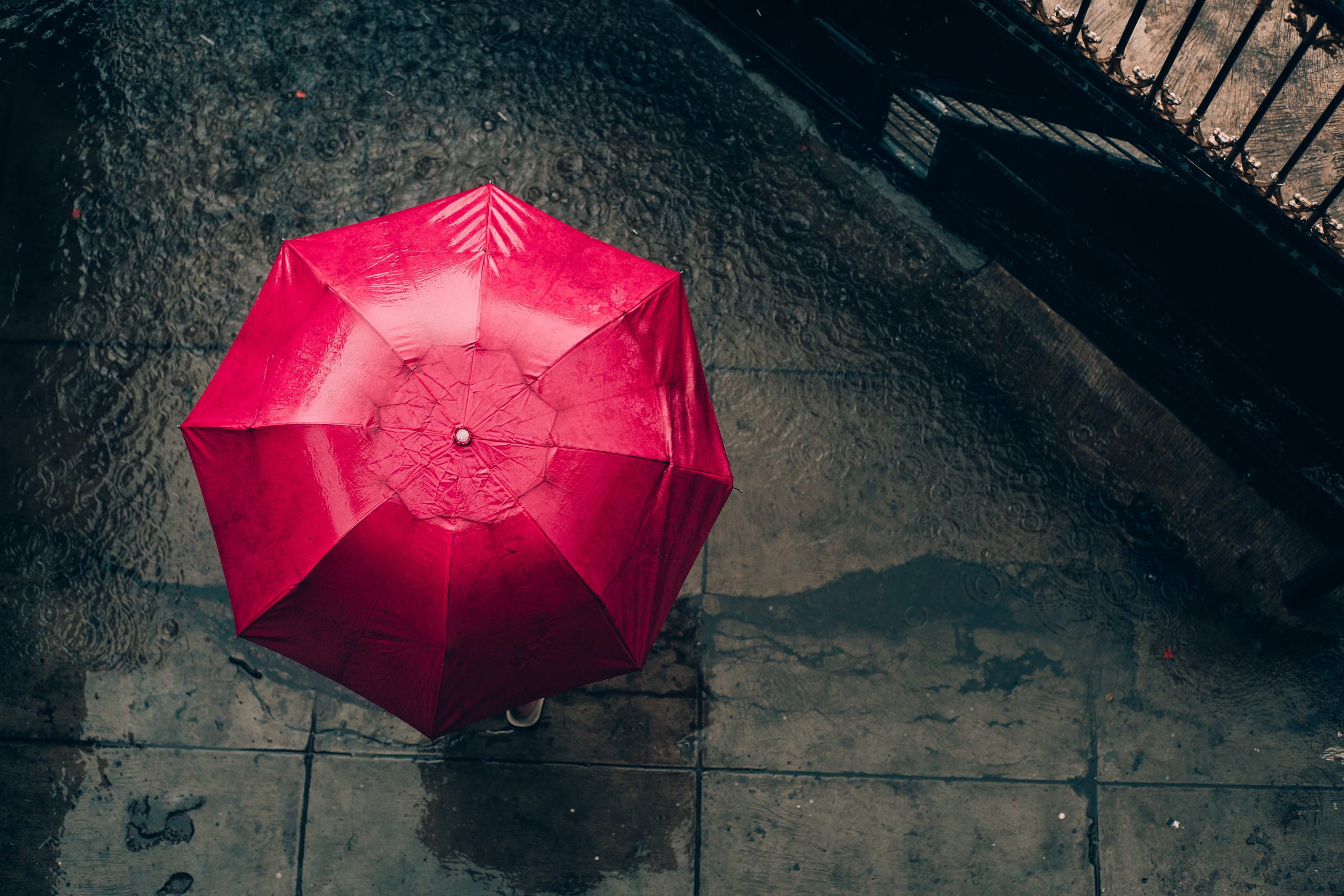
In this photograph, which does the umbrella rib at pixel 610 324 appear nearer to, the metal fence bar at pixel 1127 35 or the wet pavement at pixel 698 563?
the wet pavement at pixel 698 563

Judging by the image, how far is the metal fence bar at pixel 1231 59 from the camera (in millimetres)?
3129

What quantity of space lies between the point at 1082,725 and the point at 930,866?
3.40 feet

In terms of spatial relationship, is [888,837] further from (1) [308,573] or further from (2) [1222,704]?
(1) [308,573]

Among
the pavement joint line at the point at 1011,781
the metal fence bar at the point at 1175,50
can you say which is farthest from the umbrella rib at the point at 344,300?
the metal fence bar at the point at 1175,50

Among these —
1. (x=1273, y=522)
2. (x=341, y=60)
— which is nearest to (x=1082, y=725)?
(x=1273, y=522)

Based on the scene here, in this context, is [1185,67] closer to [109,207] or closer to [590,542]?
[590,542]

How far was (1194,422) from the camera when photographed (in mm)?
4543

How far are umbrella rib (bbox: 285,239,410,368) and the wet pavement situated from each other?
1.54 meters

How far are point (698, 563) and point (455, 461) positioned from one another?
76.4 inches

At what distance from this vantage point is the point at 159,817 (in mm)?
4348

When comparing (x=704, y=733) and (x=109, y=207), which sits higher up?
(x=109, y=207)

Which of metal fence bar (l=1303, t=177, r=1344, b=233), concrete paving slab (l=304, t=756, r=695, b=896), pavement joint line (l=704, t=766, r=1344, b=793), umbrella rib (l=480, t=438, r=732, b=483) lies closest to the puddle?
concrete paving slab (l=304, t=756, r=695, b=896)

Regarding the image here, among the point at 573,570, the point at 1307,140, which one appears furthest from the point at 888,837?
the point at 1307,140

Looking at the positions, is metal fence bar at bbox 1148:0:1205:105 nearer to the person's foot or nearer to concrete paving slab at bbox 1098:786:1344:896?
concrete paving slab at bbox 1098:786:1344:896
